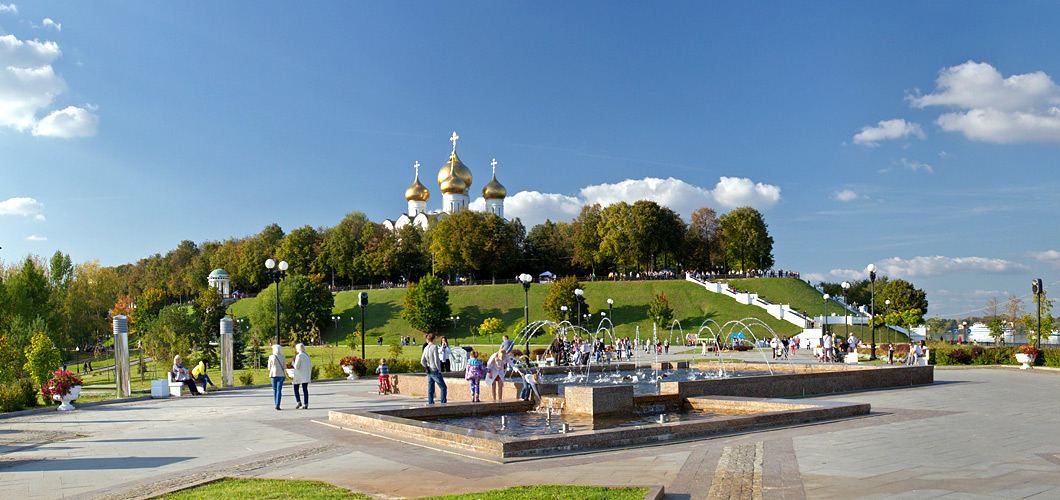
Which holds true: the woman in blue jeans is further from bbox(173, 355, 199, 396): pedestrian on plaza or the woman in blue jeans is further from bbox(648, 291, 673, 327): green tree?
bbox(648, 291, 673, 327): green tree

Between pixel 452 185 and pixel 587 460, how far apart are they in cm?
10033

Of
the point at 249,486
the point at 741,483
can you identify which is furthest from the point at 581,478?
the point at 249,486

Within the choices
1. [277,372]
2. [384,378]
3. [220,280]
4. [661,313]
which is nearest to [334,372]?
[384,378]

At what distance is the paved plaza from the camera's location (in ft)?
24.1

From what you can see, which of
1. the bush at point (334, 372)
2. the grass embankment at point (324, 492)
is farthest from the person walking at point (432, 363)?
the bush at point (334, 372)

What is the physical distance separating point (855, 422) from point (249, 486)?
9.76 metres

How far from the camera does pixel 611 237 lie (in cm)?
7875

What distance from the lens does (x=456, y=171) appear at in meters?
109

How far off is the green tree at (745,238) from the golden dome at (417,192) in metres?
49.0

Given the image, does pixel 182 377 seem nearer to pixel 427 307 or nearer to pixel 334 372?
pixel 334 372

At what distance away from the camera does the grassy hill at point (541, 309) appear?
62.8m

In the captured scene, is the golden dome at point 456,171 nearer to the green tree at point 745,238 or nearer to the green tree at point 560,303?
the green tree at point 745,238

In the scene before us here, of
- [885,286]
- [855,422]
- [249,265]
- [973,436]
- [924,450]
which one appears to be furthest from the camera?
[249,265]

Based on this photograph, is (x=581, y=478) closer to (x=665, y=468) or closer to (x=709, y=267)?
(x=665, y=468)
